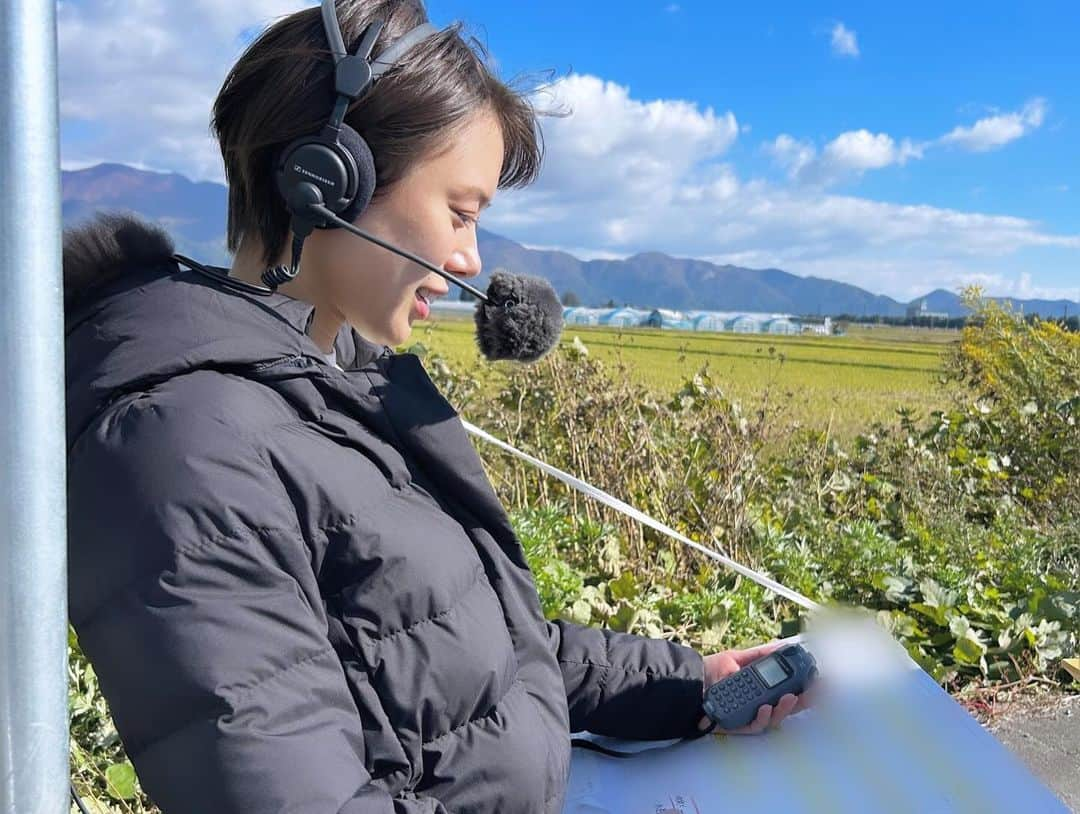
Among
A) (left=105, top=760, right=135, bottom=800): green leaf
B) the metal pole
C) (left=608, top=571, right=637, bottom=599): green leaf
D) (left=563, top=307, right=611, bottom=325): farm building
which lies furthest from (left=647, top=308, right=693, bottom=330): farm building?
the metal pole

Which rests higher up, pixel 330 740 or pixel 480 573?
pixel 480 573

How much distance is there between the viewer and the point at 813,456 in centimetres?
522

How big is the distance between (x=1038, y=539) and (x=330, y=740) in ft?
13.3

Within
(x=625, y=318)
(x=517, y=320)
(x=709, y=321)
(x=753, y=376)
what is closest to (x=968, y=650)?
(x=517, y=320)

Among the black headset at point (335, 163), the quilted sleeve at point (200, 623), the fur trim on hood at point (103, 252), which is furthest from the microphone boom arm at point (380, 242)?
the quilted sleeve at point (200, 623)

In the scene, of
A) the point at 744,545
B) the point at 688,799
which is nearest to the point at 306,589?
the point at 688,799

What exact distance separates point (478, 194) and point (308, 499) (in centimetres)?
63

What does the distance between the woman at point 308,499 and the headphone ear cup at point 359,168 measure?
5cm

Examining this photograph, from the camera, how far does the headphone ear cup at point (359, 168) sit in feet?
4.62

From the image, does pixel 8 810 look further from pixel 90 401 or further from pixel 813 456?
pixel 813 456

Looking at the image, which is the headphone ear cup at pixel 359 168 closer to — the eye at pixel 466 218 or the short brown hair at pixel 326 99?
the short brown hair at pixel 326 99

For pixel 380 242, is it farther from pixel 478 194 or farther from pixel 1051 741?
pixel 1051 741

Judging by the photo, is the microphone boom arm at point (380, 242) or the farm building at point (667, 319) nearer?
the microphone boom arm at point (380, 242)

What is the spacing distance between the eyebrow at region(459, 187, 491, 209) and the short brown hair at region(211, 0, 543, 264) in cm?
9
